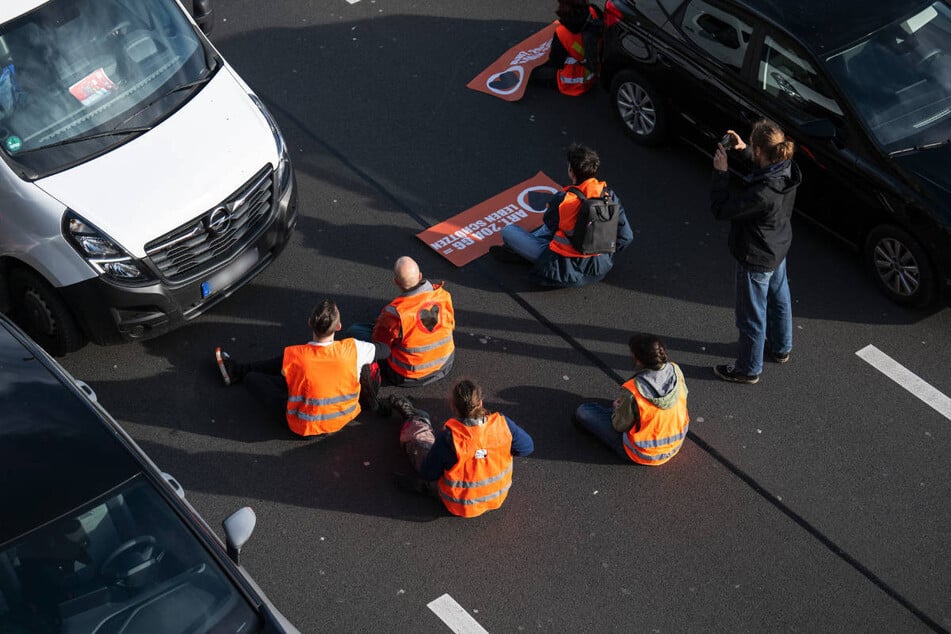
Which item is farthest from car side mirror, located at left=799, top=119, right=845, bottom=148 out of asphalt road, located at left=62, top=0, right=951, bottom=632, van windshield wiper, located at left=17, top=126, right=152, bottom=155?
van windshield wiper, located at left=17, top=126, right=152, bottom=155

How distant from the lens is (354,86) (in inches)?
423

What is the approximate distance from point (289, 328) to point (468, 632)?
9.76 ft

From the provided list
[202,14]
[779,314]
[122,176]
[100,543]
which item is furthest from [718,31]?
[100,543]

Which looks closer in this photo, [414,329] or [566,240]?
[414,329]

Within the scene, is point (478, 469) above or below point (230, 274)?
below

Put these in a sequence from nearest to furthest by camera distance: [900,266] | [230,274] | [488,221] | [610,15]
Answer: [230,274], [900,266], [488,221], [610,15]

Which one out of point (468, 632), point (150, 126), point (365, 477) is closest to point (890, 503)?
point (468, 632)

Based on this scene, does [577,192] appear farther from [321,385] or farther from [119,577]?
[119,577]

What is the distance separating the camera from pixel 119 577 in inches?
203

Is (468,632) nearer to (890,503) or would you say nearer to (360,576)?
(360,576)

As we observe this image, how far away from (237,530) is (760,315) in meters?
4.03

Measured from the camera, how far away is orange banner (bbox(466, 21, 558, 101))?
1069cm

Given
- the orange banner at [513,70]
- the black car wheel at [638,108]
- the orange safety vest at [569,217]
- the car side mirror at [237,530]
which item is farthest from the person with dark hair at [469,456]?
the orange banner at [513,70]

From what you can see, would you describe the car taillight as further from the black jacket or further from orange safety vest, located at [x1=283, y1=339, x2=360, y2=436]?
orange safety vest, located at [x1=283, y1=339, x2=360, y2=436]
